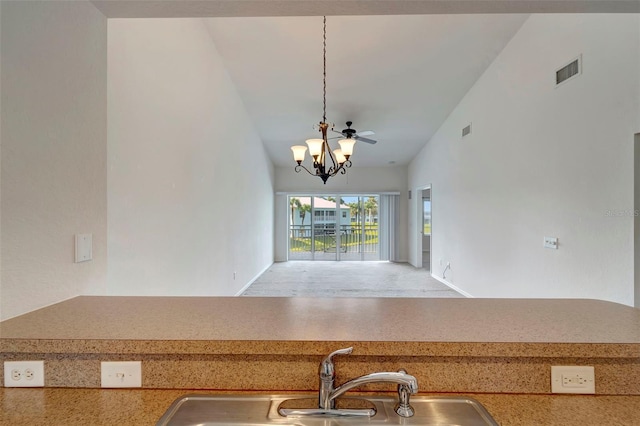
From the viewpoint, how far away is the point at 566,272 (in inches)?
107

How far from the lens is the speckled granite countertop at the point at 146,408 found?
743 mm

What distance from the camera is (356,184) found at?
8.29 meters

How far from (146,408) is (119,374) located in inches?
5.9

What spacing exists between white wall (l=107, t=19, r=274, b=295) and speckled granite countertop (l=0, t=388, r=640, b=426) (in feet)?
3.61

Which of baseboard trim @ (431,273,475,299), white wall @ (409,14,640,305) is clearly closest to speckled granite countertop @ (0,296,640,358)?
white wall @ (409,14,640,305)

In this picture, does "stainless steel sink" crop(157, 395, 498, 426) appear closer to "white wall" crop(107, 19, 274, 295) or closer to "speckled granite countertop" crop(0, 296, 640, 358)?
"speckled granite countertop" crop(0, 296, 640, 358)

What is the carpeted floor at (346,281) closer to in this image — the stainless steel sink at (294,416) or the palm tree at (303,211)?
the palm tree at (303,211)

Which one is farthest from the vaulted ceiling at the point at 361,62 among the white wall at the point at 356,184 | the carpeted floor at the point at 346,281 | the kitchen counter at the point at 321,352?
the carpeted floor at the point at 346,281

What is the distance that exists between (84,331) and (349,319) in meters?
0.82

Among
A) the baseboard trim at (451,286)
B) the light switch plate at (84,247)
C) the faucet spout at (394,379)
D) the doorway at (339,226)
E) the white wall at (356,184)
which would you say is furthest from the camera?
the doorway at (339,226)

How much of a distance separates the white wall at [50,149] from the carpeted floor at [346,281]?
381 cm

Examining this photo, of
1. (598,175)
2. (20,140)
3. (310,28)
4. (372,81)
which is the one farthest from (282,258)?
(20,140)

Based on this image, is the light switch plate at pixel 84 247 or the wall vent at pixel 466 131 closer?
the light switch plate at pixel 84 247

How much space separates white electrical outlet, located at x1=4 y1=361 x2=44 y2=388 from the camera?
866mm
